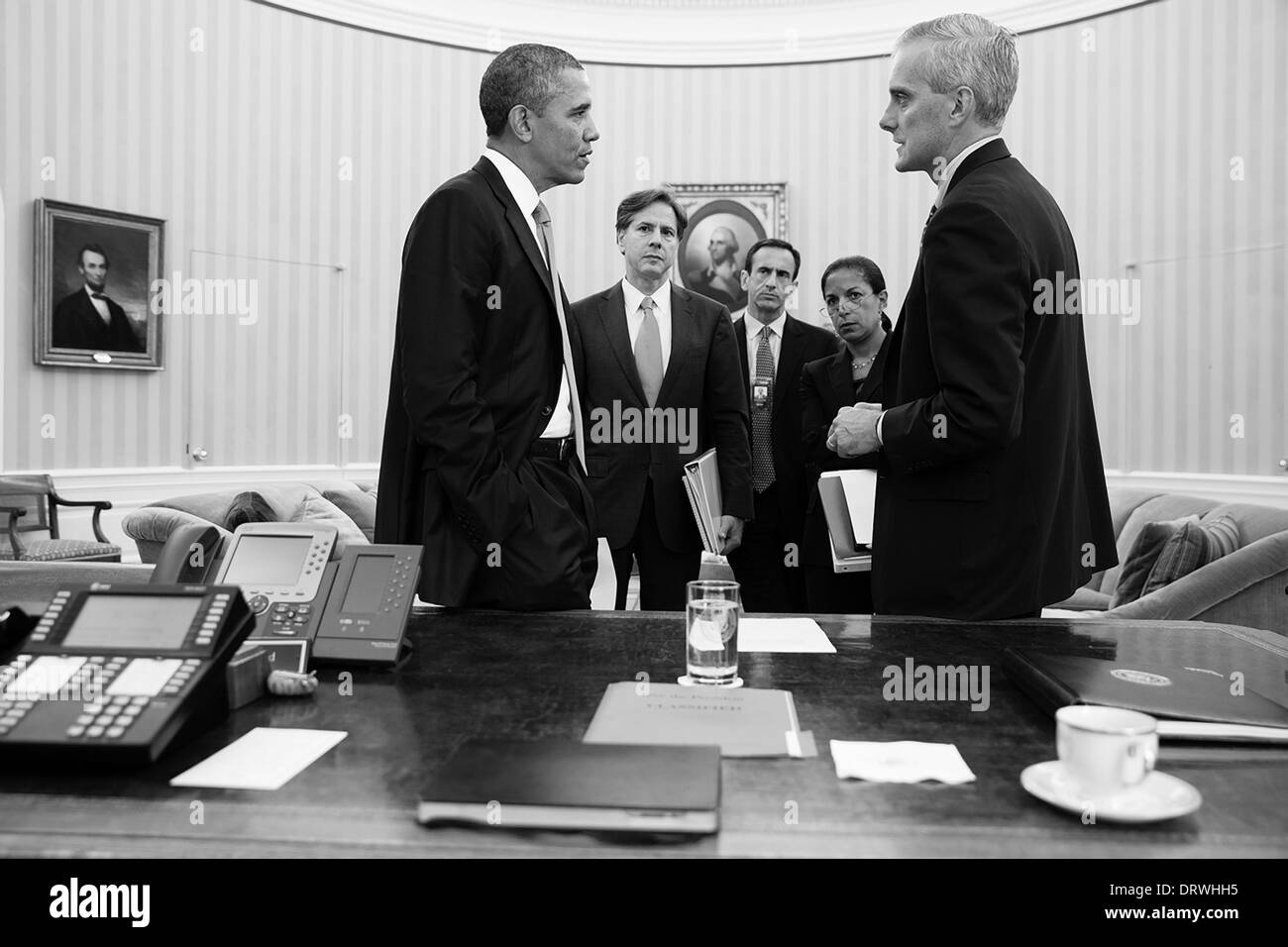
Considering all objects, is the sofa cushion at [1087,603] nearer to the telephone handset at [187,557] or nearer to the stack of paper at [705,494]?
the stack of paper at [705,494]

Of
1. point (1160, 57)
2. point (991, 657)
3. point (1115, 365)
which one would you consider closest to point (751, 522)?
point (991, 657)

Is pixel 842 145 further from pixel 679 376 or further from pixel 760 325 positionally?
pixel 679 376

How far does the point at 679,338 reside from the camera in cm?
356

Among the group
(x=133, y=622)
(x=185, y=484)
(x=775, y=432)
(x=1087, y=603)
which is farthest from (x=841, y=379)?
(x=185, y=484)

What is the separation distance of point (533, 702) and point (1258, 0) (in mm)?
6316

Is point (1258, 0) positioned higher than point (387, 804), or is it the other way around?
point (1258, 0)

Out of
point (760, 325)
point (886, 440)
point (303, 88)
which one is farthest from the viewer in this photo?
point (303, 88)

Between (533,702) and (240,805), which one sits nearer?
(240,805)

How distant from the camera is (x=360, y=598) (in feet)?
4.65

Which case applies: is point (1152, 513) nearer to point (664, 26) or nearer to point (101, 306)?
point (664, 26)

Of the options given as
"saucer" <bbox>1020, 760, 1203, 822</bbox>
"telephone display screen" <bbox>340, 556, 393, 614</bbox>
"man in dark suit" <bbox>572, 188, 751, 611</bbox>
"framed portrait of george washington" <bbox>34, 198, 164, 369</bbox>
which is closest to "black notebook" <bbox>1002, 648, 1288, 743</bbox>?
"saucer" <bbox>1020, 760, 1203, 822</bbox>

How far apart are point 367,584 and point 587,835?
27.6 inches

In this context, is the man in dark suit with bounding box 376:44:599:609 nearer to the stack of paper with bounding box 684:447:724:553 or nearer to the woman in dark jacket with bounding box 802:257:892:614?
the stack of paper with bounding box 684:447:724:553

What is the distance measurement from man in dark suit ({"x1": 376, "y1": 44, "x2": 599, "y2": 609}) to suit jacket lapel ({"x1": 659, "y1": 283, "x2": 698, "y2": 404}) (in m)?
1.30
